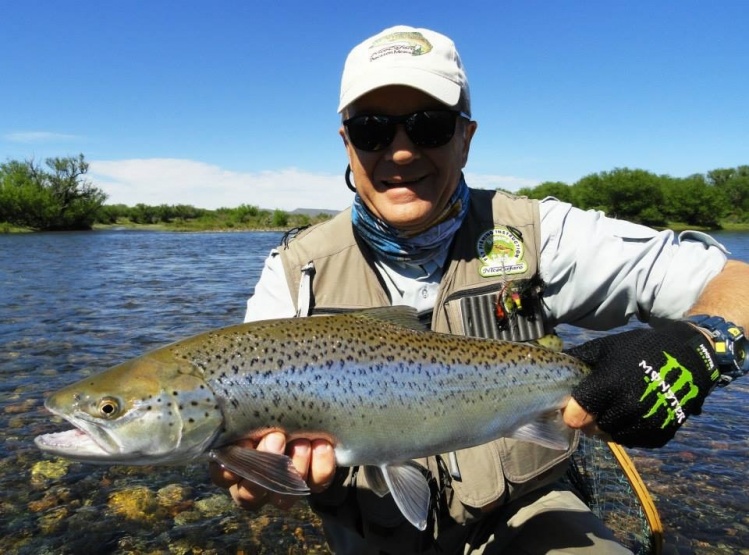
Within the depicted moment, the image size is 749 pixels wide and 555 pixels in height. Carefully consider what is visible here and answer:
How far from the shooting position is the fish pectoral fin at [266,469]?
81.0 inches

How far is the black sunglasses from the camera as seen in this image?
9.16 ft

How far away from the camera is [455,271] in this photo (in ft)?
9.74

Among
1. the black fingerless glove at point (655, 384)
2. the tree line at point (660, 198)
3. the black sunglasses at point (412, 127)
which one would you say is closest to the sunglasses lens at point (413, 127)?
the black sunglasses at point (412, 127)

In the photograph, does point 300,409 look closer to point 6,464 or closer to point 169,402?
point 169,402

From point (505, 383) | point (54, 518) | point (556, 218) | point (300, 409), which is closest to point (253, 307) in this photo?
point (300, 409)

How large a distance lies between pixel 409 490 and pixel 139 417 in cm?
108

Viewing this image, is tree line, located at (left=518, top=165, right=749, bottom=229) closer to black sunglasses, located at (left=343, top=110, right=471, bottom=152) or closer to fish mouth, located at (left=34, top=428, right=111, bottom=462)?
black sunglasses, located at (left=343, top=110, right=471, bottom=152)

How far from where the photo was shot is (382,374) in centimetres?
229

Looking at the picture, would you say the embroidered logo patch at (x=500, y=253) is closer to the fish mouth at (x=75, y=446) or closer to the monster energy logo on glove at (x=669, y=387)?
the monster energy logo on glove at (x=669, y=387)

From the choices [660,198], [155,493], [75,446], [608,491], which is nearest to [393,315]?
[75,446]

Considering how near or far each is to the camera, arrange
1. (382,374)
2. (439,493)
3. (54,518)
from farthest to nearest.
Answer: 1. (54,518)
2. (439,493)
3. (382,374)

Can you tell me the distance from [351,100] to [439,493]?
6.38 feet

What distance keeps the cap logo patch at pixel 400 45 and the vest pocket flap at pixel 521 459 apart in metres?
1.96

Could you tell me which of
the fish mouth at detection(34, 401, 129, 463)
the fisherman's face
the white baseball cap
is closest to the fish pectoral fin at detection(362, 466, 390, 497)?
the fish mouth at detection(34, 401, 129, 463)
